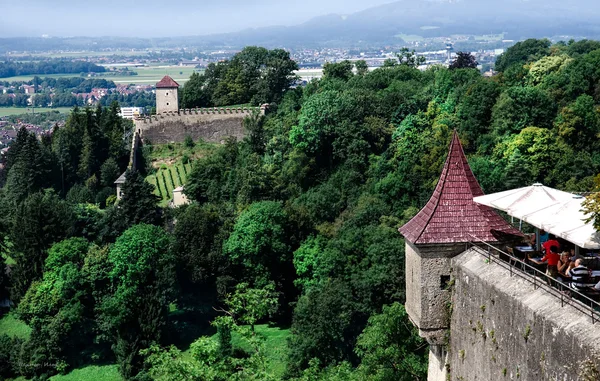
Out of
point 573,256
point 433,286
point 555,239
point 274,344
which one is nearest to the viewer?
point 573,256

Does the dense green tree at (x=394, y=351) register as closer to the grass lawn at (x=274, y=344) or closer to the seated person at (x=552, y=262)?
the grass lawn at (x=274, y=344)

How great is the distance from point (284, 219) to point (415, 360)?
71.6 ft

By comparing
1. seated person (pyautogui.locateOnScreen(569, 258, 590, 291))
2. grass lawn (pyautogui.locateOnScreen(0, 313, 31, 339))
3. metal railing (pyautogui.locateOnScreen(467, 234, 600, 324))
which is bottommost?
grass lawn (pyautogui.locateOnScreen(0, 313, 31, 339))

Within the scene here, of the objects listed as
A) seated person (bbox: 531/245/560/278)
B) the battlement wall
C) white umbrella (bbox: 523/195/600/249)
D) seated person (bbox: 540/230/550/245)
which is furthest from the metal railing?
the battlement wall

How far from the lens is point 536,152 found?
156 feet

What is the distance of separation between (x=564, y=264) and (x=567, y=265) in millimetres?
59

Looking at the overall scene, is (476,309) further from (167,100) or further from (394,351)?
(167,100)

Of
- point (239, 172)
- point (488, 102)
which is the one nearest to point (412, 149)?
point (488, 102)

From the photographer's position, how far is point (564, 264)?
17016 millimetres

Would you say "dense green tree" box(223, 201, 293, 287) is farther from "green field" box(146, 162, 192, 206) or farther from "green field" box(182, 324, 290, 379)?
"green field" box(146, 162, 192, 206)

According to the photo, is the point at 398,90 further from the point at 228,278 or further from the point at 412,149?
the point at 228,278

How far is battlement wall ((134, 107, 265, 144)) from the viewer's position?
72438mm

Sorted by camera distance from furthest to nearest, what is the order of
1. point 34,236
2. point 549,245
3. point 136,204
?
point 136,204 → point 34,236 → point 549,245

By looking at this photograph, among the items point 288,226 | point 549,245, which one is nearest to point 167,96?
point 288,226
